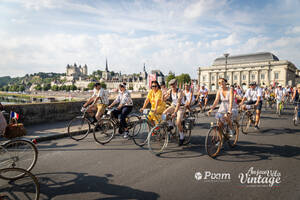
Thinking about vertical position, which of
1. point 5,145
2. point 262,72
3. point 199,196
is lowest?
point 199,196

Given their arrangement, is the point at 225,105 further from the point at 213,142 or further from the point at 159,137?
the point at 159,137

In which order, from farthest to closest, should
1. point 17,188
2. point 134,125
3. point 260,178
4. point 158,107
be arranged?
1. point 134,125
2. point 158,107
3. point 260,178
4. point 17,188

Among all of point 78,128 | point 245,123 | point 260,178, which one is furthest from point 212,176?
point 78,128

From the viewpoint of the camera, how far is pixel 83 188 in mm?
3463

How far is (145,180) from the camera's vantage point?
3.72 m

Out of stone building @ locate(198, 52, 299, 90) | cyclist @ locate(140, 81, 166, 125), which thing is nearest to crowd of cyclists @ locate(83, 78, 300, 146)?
cyclist @ locate(140, 81, 166, 125)

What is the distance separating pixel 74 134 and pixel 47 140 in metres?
0.88

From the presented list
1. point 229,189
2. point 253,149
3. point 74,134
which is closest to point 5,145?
point 74,134

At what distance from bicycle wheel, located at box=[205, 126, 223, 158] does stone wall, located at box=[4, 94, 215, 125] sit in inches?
293

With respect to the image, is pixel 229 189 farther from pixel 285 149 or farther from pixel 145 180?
pixel 285 149

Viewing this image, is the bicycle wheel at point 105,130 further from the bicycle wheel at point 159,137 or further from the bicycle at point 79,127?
the bicycle wheel at point 159,137

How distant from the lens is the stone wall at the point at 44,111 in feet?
27.2

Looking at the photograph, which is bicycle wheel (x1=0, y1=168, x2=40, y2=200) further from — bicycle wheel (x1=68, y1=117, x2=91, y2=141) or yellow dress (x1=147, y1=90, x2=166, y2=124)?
yellow dress (x1=147, y1=90, x2=166, y2=124)

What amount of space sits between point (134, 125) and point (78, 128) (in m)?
2.20
